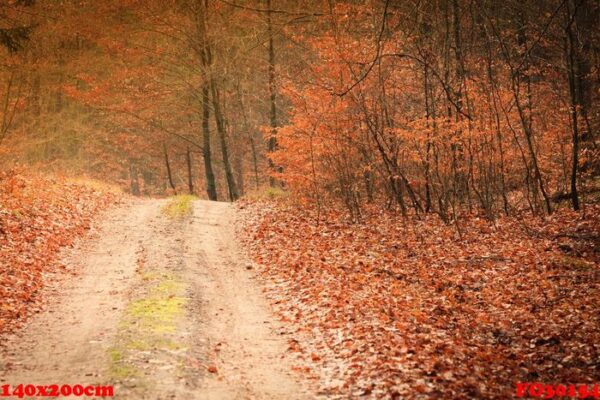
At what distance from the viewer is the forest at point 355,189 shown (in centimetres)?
748

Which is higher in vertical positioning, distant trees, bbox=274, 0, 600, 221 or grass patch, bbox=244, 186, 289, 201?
distant trees, bbox=274, 0, 600, 221

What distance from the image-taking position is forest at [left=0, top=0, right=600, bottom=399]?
7.48 m

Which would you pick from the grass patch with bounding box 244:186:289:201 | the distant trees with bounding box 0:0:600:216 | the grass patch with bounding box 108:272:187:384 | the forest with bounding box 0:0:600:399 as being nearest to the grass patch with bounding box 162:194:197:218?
the forest with bounding box 0:0:600:399

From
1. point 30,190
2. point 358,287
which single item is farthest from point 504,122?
point 30,190

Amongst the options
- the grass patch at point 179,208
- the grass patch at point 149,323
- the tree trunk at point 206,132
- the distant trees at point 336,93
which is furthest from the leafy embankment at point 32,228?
the tree trunk at point 206,132

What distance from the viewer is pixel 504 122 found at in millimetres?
14906

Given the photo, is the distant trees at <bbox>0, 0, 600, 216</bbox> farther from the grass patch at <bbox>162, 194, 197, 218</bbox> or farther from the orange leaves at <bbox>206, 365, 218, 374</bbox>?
the orange leaves at <bbox>206, 365, 218, 374</bbox>

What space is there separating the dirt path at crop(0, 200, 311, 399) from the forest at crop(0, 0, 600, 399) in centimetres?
9

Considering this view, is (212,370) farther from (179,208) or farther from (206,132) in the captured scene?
(206,132)

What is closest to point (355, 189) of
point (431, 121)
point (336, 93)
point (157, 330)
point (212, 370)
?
point (431, 121)

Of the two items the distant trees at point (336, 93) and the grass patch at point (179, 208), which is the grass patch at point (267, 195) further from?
the grass patch at point (179, 208)

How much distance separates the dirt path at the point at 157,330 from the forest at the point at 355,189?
9 cm

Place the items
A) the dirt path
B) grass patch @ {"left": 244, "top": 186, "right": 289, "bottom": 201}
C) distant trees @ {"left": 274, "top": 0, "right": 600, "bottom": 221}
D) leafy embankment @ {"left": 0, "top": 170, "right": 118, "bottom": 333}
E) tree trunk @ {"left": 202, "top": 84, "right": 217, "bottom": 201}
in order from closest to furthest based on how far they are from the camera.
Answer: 1. the dirt path
2. leafy embankment @ {"left": 0, "top": 170, "right": 118, "bottom": 333}
3. distant trees @ {"left": 274, "top": 0, "right": 600, "bottom": 221}
4. grass patch @ {"left": 244, "top": 186, "right": 289, "bottom": 201}
5. tree trunk @ {"left": 202, "top": 84, "right": 217, "bottom": 201}

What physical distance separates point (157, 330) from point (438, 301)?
498 cm
